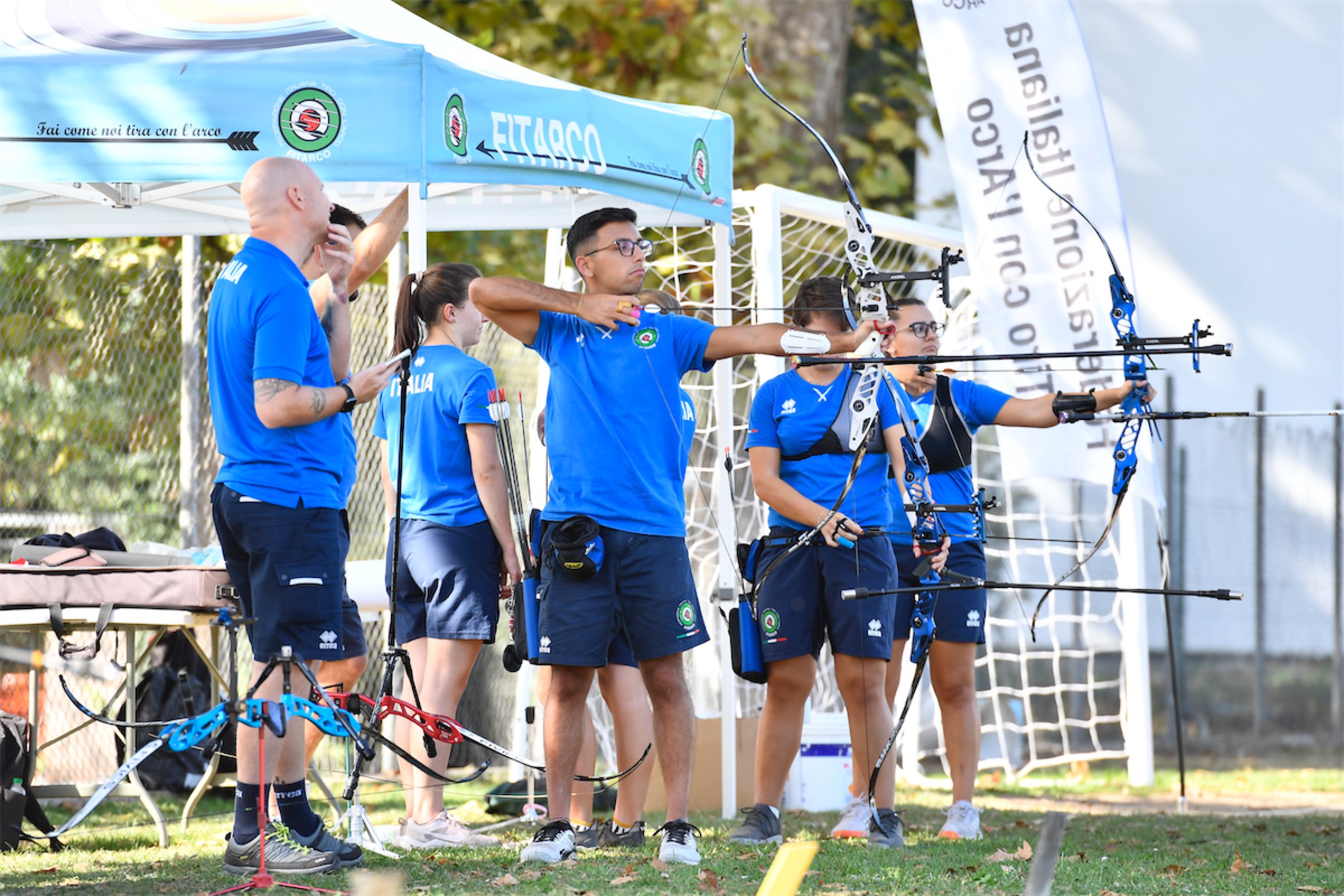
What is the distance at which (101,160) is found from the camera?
4.46m

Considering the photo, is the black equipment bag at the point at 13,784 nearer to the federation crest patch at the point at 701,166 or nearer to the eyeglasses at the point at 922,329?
the federation crest patch at the point at 701,166

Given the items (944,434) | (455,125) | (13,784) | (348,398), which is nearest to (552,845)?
(348,398)

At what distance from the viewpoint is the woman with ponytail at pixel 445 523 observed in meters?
4.79

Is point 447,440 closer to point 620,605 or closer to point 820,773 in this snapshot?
point 620,605

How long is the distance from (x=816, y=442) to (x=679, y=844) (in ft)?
4.52

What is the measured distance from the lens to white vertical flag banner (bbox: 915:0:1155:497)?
6.62 meters

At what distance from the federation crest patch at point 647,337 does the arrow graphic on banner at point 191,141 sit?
1232mm

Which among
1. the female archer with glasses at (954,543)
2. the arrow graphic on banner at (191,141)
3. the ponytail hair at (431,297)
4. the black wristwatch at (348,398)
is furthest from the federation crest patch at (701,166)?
the black wristwatch at (348,398)

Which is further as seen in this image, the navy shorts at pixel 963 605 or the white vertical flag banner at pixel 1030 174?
the white vertical flag banner at pixel 1030 174

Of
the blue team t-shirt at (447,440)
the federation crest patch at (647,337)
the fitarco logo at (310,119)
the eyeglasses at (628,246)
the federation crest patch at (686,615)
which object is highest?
the fitarco logo at (310,119)

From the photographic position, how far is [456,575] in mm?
4793

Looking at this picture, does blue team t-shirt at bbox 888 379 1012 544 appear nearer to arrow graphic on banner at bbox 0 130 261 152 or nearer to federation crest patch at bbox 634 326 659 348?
federation crest patch at bbox 634 326 659 348

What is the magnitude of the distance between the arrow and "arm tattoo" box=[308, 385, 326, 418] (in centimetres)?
107

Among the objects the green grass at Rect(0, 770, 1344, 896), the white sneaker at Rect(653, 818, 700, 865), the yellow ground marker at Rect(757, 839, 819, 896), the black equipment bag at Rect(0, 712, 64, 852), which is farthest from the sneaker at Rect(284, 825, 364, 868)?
the yellow ground marker at Rect(757, 839, 819, 896)
